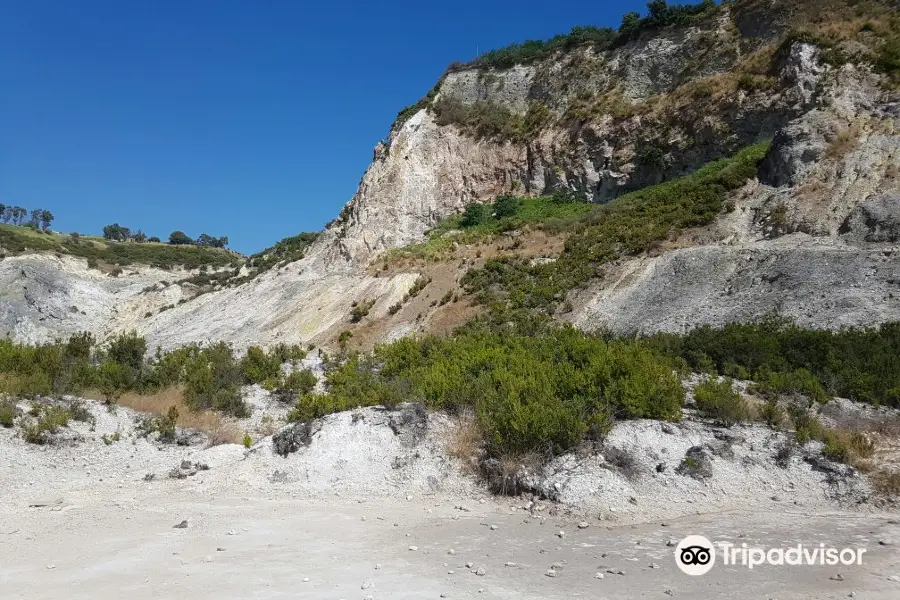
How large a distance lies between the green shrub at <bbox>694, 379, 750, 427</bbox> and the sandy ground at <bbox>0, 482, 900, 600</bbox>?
2045 millimetres

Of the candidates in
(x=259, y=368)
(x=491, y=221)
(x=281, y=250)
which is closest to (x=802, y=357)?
(x=259, y=368)

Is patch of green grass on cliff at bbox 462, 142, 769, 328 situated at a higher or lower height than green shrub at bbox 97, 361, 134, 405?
higher

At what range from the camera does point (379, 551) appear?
6.09 m

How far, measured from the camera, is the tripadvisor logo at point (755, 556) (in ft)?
18.3

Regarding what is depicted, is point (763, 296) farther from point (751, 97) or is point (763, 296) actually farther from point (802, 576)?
point (751, 97)

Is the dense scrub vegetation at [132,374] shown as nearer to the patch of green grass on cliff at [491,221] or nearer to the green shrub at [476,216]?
the patch of green grass on cliff at [491,221]

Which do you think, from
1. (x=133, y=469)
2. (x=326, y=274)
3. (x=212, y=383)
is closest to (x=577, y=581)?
(x=133, y=469)

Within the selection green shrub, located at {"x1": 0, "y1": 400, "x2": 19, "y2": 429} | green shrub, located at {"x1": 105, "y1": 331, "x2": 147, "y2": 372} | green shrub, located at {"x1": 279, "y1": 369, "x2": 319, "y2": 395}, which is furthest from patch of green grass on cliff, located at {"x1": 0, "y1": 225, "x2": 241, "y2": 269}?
green shrub, located at {"x1": 0, "y1": 400, "x2": 19, "y2": 429}

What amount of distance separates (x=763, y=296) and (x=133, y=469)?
16.3 meters

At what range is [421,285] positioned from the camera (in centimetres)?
2608

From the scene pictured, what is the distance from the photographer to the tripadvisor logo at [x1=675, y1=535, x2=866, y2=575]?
5566mm

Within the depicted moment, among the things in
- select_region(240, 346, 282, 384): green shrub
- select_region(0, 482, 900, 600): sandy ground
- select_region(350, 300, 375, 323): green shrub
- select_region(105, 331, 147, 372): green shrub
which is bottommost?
select_region(0, 482, 900, 600): sandy ground

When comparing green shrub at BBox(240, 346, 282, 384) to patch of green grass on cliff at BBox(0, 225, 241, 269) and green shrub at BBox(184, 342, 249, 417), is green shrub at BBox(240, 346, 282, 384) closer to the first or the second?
green shrub at BBox(184, 342, 249, 417)

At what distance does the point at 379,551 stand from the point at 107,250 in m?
66.9
